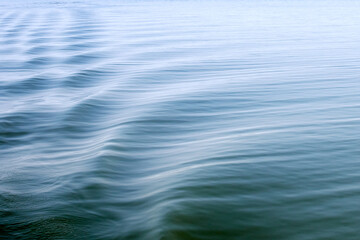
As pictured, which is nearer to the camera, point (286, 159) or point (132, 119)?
point (286, 159)

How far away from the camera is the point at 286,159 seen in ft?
15.3

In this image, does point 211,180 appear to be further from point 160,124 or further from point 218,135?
point 160,124

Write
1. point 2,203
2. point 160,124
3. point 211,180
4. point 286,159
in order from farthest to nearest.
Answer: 1. point 160,124
2. point 286,159
3. point 211,180
4. point 2,203

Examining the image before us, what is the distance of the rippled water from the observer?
364cm

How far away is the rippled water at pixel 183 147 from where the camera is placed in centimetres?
364

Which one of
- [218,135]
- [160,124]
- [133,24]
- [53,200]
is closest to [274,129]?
[218,135]

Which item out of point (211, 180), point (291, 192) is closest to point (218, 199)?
point (211, 180)

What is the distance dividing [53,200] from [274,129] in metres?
2.55

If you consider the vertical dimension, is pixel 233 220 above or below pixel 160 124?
below

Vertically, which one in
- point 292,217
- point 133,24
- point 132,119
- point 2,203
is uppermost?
point 133,24

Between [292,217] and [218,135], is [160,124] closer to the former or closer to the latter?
[218,135]

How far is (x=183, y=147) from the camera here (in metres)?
5.18

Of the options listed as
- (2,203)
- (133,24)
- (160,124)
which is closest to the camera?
(2,203)

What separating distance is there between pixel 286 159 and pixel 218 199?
3.22 ft
